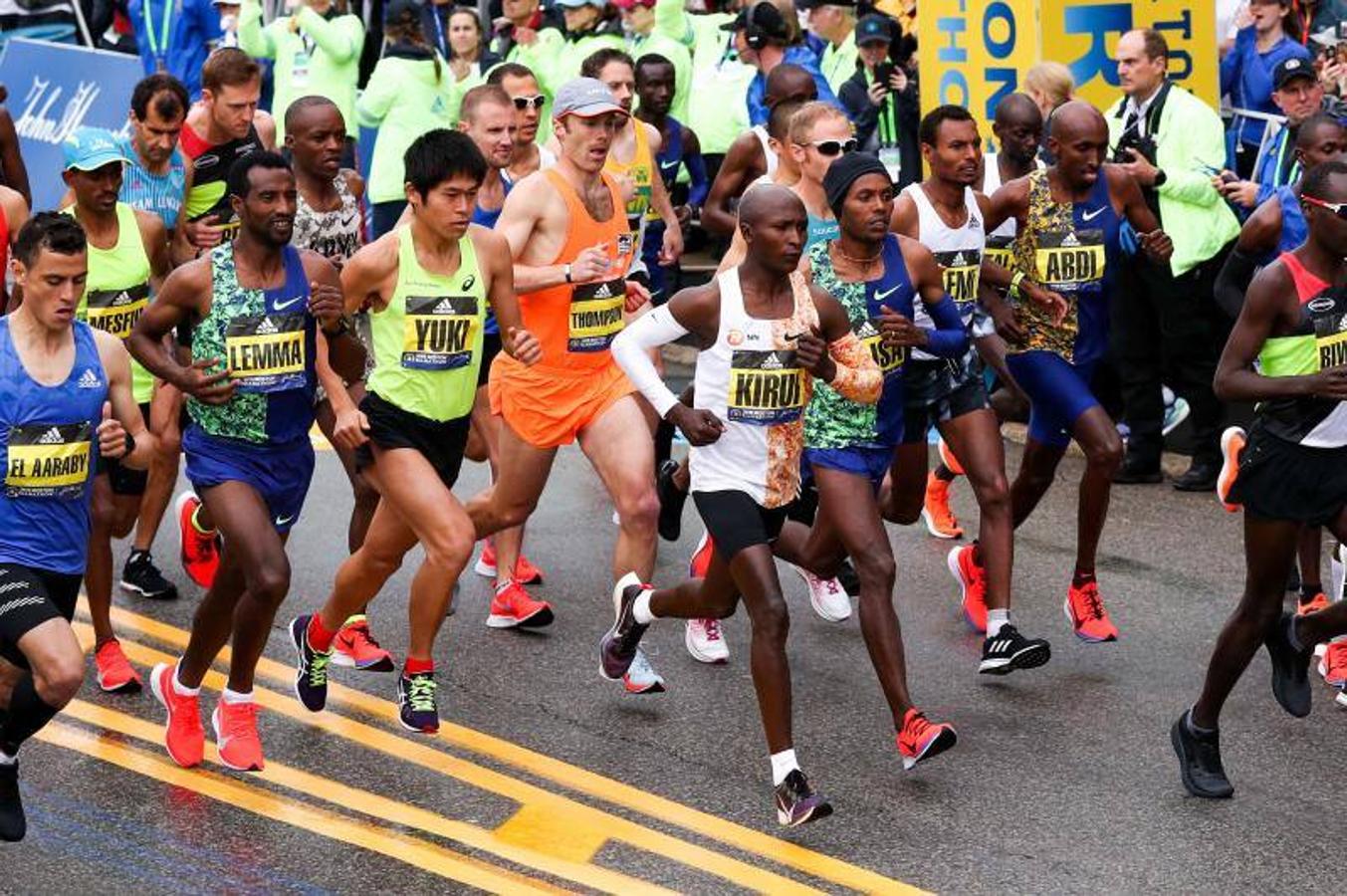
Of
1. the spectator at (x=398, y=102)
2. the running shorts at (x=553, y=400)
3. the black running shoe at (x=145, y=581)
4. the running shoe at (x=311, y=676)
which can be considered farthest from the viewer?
the spectator at (x=398, y=102)

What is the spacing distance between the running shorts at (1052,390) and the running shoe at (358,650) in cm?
268

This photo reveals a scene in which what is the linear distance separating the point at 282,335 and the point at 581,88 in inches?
71.0

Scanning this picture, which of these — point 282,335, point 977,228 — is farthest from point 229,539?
point 977,228

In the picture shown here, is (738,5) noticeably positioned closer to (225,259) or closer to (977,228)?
(977,228)

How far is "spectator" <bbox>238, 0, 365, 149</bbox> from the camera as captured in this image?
1625 centimetres

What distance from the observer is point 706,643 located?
8.91 meters

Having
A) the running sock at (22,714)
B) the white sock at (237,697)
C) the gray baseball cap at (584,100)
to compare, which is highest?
the gray baseball cap at (584,100)

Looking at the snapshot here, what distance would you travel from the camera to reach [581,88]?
892 cm

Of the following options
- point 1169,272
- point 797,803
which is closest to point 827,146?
point 797,803

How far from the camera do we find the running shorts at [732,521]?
24.4ft

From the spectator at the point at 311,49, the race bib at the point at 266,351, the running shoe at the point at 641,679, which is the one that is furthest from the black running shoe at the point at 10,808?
the spectator at the point at 311,49

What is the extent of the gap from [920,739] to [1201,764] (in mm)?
887

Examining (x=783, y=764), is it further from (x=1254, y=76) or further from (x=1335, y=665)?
(x=1254, y=76)

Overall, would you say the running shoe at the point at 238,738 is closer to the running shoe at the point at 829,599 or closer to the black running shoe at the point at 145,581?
the black running shoe at the point at 145,581
